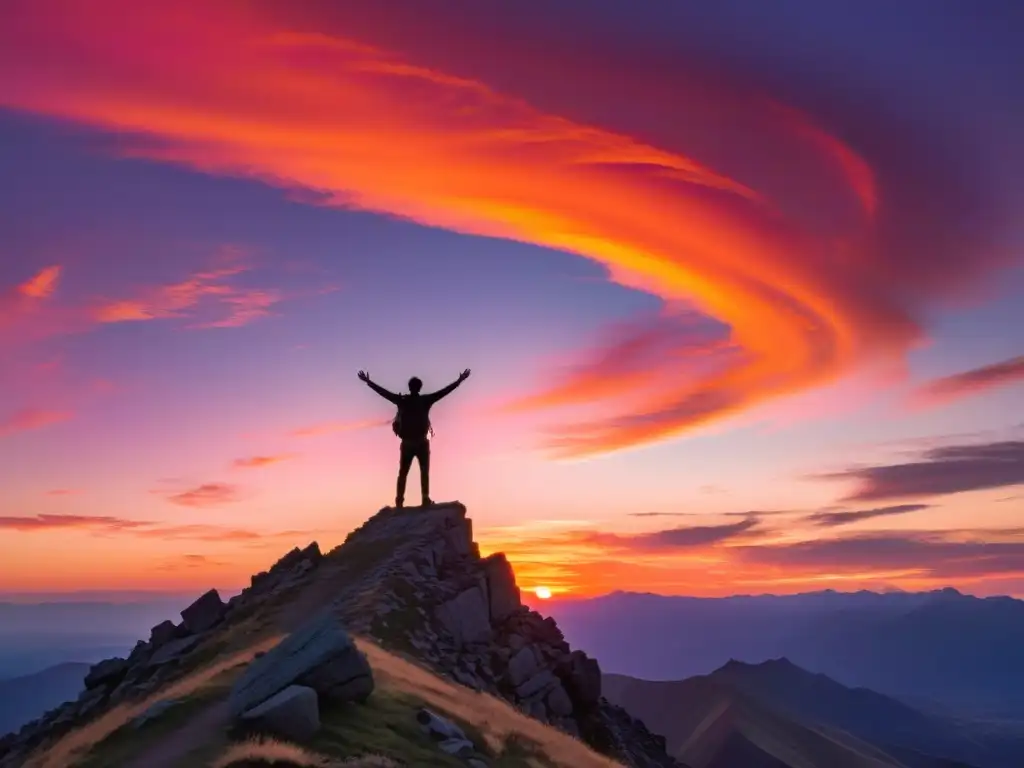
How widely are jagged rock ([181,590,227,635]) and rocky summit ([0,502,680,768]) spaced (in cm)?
5

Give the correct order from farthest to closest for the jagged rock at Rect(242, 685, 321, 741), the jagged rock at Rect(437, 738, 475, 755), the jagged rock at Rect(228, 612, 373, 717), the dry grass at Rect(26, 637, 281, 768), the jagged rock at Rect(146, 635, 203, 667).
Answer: the jagged rock at Rect(146, 635, 203, 667) < the dry grass at Rect(26, 637, 281, 768) < the jagged rock at Rect(437, 738, 475, 755) < the jagged rock at Rect(228, 612, 373, 717) < the jagged rock at Rect(242, 685, 321, 741)

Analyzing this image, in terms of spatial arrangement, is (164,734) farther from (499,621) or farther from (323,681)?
(499,621)

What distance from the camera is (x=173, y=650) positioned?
120 ft

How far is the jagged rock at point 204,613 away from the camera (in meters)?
39.6

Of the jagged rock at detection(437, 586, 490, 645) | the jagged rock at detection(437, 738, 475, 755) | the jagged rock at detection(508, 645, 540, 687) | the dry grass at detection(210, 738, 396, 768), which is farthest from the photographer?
the jagged rock at detection(508, 645, 540, 687)

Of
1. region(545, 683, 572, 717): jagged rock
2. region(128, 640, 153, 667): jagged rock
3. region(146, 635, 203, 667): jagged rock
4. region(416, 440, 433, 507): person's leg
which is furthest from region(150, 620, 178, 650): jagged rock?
region(545, 683, 572, 717): jagged rock

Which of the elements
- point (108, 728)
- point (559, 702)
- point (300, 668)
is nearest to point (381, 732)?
point (300, 668)

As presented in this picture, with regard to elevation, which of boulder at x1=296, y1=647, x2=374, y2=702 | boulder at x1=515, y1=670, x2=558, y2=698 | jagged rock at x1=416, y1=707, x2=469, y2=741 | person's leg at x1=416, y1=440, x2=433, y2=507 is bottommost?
boulder at x1=515, y1=670, x2=558, y2=698

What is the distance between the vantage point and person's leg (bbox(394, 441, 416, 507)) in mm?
38188

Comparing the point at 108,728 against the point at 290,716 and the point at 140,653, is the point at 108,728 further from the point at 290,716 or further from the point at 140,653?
the point at 140,653

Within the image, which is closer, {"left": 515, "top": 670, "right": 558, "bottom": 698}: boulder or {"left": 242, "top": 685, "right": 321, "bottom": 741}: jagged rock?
{"left": 242, "top": 685, "right": 321, "bottom": 741}: jagged rock

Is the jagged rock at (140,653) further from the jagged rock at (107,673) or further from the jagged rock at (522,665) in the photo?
the jagged rock at (522,665)

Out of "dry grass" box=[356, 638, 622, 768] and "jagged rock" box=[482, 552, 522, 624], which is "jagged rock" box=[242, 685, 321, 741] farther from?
"jagged rock" box=[482, 552, 522, 624]

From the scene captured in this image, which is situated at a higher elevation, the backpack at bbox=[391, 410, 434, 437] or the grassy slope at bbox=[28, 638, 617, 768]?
the backpack at bbox=[391, 410, 434, 437]
